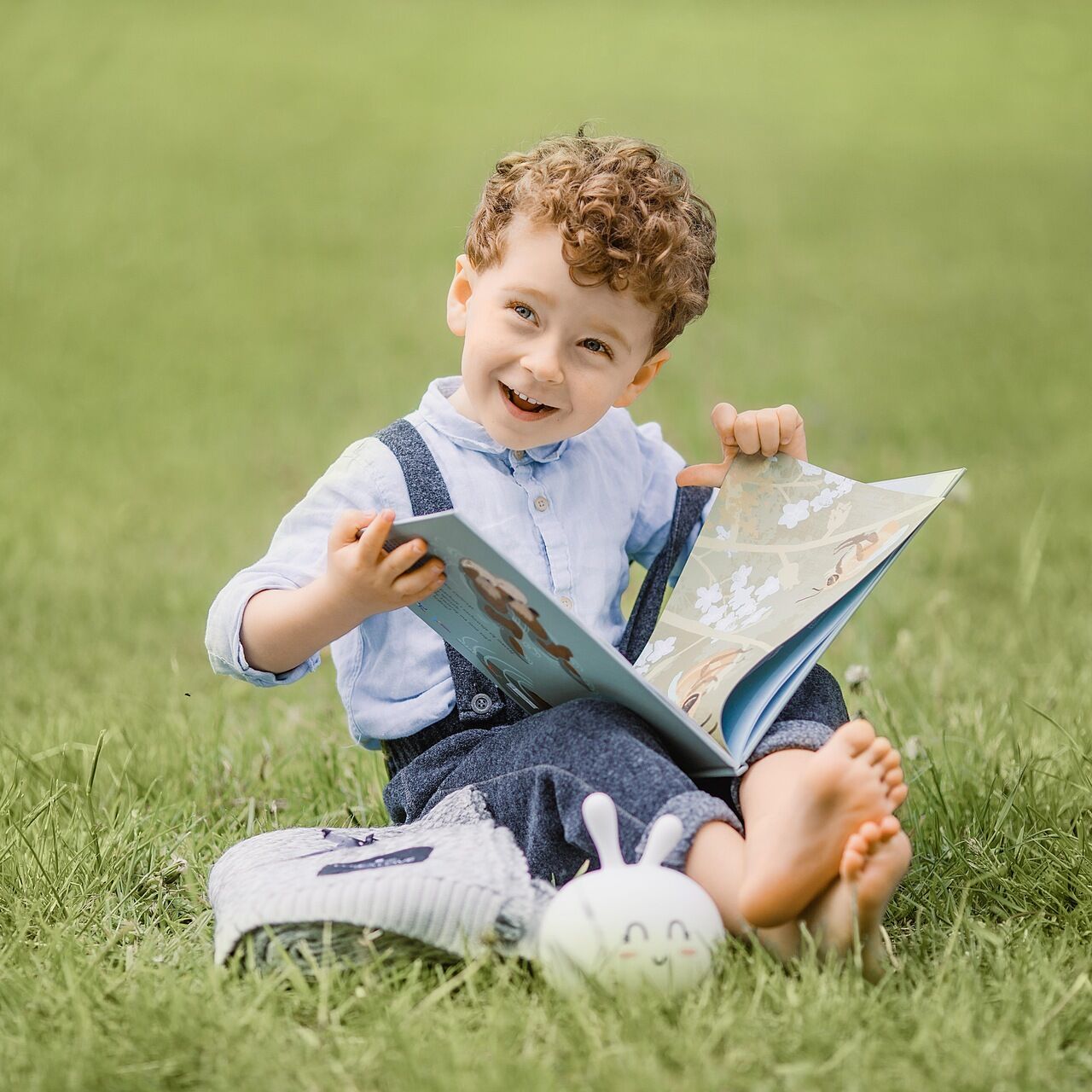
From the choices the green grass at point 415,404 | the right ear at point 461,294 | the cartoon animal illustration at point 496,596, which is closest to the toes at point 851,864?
the green grass at point 415,404

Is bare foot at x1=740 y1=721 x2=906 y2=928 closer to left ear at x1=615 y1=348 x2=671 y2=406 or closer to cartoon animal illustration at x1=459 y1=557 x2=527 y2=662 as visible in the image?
cartoon animal illustration at x1=459 y1=557 x2=527 y2=662

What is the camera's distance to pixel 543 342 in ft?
6.45

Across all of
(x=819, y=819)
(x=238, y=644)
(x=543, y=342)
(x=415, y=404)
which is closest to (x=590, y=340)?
(x=543, y=342)

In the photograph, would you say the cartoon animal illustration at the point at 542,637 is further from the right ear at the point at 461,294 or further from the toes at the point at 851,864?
the right ear at the point at 461,294

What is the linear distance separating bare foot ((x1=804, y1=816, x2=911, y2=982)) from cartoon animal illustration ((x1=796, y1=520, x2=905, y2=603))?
1.42 feet

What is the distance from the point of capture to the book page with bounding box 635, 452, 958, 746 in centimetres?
195

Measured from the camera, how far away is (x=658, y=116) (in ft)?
33.0

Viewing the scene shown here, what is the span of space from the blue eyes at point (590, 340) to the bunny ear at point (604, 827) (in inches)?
25.7

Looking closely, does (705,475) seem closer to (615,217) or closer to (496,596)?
(615,217)

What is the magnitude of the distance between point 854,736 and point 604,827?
0.29 meters

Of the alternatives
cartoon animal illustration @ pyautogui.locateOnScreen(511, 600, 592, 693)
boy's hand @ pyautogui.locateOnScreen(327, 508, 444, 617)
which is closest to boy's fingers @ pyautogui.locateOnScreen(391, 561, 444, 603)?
boy's hand @ pyautogui.locateOnScreen(327, 508, 444, 617)

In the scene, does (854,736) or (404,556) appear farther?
(404,556)

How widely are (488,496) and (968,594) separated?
2.10 m

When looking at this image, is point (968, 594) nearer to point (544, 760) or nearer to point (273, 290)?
point (544, 760)
